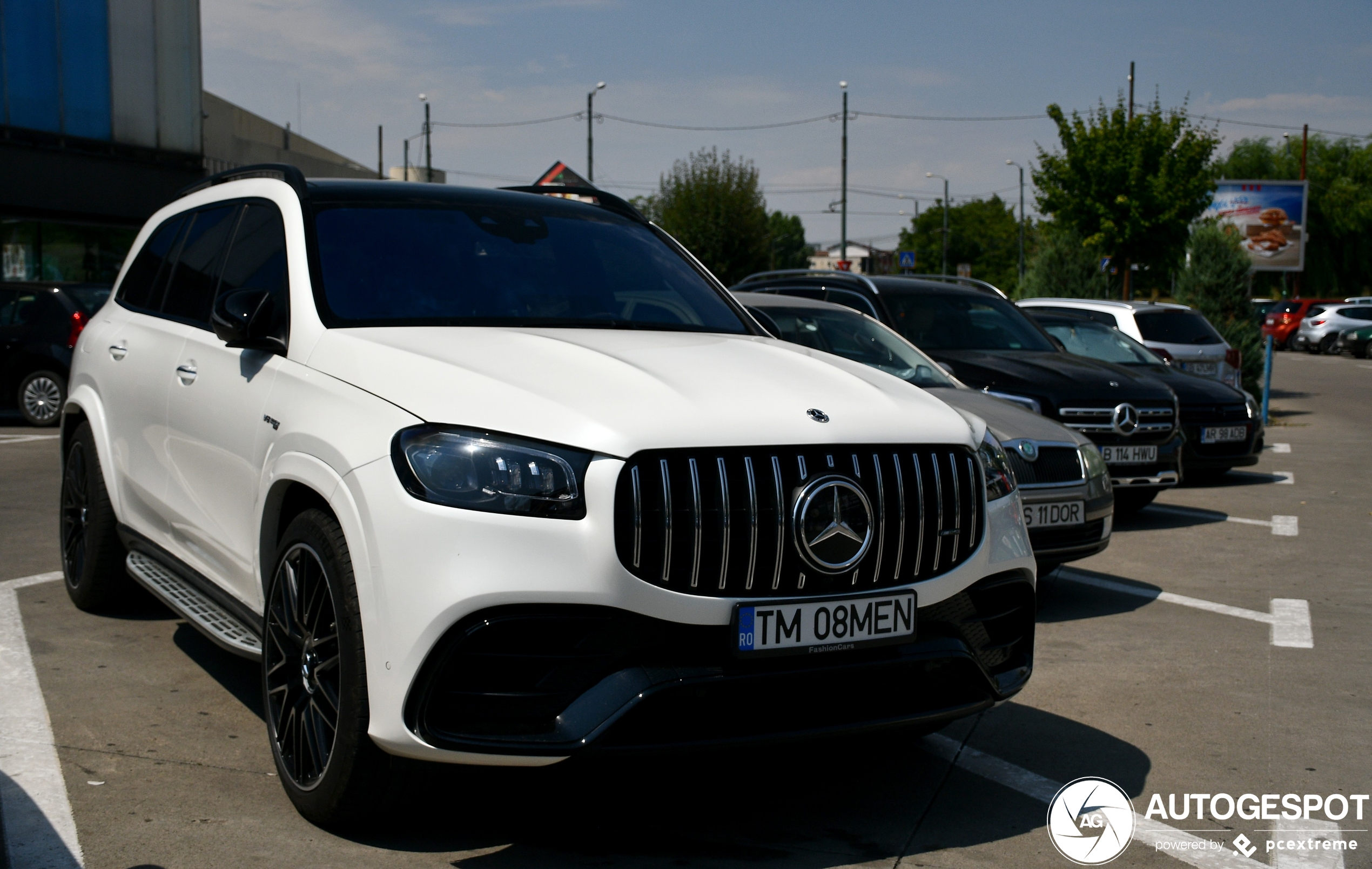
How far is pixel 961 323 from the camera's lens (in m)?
10.0

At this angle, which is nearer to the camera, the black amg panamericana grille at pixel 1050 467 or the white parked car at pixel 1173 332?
the black amg panamericana grille at pixel 1050 467

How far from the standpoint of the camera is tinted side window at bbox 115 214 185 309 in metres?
5.28

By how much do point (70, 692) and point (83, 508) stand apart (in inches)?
53.8

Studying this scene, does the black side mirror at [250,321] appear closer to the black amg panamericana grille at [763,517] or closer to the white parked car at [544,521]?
the white parked car at [544,521]

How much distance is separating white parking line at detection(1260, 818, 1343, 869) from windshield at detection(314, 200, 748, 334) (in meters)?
2.30

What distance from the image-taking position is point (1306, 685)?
5121mm

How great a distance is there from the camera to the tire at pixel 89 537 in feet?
17.9

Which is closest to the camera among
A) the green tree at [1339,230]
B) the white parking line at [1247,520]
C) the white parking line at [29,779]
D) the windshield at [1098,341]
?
the white parking line at [29,779]

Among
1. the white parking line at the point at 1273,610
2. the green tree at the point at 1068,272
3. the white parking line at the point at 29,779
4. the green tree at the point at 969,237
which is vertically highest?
the green tree at the point at 969,237

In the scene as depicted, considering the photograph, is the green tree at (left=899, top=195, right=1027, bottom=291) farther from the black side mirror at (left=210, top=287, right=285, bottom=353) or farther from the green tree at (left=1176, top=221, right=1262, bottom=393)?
the black side mirror at (left=210, top=287, right=285, bottom=353)

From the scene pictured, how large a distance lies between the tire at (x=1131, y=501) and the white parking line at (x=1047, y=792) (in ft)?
19.9

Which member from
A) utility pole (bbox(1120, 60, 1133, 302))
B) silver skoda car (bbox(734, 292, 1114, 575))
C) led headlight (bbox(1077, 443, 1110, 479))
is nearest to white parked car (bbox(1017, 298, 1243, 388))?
silver skoda car (bbox(734, 292, 1114, 575))

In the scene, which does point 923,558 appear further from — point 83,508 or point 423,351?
point 83,508

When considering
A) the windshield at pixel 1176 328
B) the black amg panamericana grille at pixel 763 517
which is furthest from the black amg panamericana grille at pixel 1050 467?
the windshield at pixel 1176 328
